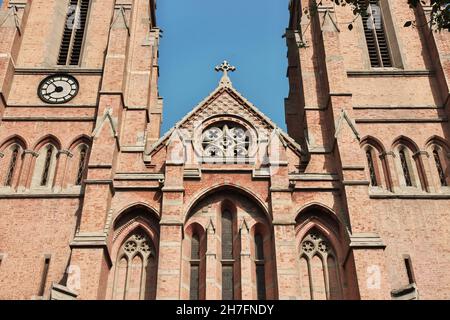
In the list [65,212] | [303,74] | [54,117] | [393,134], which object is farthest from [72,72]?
[393,134]

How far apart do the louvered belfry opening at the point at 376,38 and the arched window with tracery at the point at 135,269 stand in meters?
12.7

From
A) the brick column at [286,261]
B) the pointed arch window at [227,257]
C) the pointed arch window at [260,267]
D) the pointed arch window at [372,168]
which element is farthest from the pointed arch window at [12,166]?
the pointed arch window at [372,168]

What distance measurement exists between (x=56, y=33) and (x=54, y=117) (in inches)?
206

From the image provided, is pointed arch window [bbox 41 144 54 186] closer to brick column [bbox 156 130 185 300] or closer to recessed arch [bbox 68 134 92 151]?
recessed arch [bbox 68 134 92 151]

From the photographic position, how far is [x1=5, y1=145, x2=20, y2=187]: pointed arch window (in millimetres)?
22453

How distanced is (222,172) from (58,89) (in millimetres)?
8022

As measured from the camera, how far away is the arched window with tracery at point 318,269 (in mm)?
20078

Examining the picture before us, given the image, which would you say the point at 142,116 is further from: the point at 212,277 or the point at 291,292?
the point at 291,292

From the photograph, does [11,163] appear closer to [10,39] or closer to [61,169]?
[61,169]

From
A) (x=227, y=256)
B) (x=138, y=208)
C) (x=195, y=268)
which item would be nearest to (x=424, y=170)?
(x=227, y=256)

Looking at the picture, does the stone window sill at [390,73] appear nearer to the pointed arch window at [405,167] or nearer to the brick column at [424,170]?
the pointed arch window at [405,167]

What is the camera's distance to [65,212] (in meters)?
21.5

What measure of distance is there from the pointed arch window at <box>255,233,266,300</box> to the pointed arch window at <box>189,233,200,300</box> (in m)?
1.91
